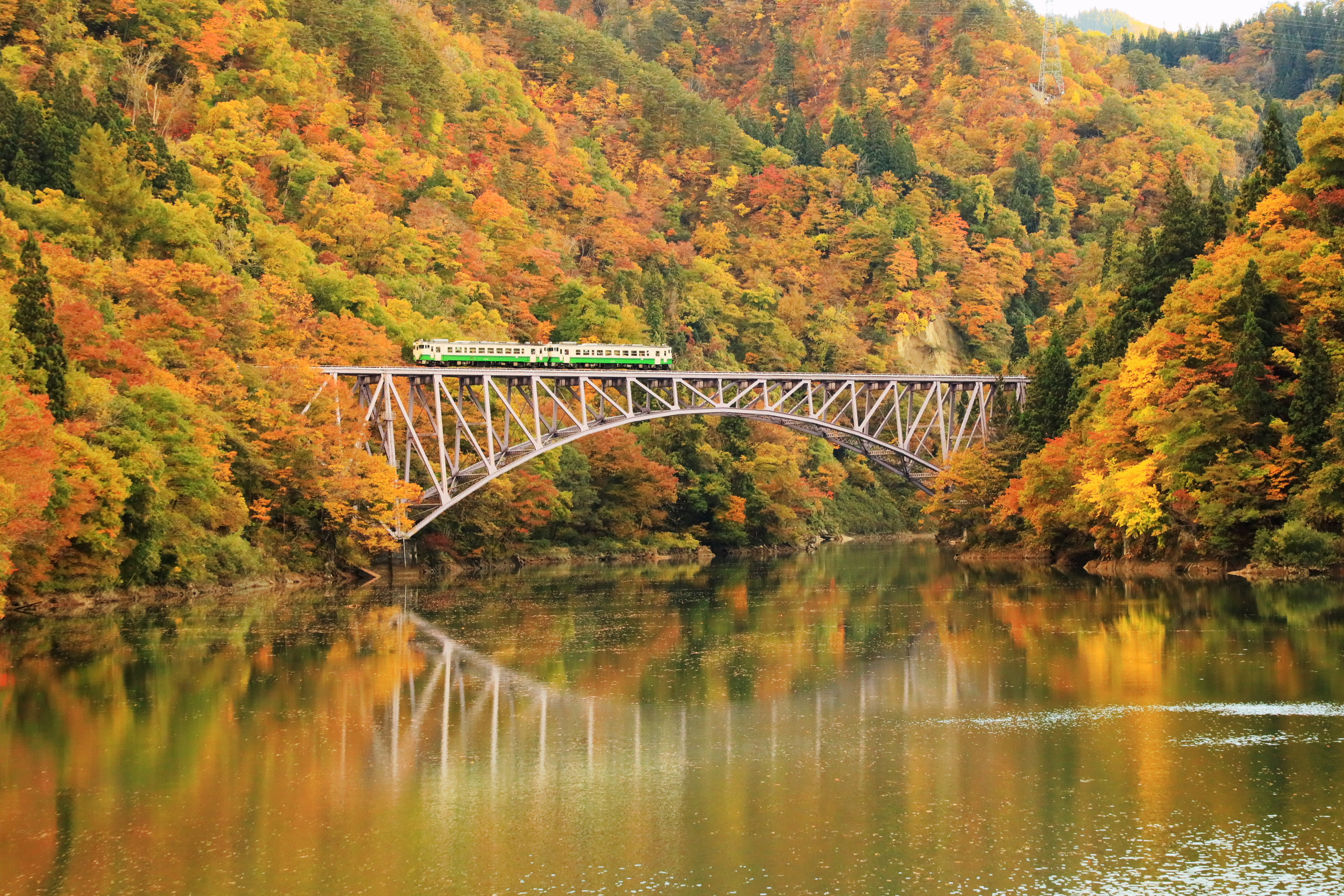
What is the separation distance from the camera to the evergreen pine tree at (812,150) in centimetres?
13262

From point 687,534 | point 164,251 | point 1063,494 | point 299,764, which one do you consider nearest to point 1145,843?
point 299,764

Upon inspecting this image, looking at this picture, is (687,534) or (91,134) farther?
(687,534)

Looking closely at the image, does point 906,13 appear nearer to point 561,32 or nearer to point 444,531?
point 561,32

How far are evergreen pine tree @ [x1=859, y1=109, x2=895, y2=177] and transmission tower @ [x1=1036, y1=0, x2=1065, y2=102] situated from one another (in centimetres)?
2141

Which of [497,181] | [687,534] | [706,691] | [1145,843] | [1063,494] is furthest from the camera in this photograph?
[497,181]

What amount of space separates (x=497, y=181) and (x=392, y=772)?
283ft

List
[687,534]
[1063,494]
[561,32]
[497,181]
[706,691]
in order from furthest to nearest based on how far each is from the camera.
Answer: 1. [561,32]
2. [497,181]
3. [687,534]
4. [1063,494]
5. [706,691]

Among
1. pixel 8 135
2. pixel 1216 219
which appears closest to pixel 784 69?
pixel 1216 219

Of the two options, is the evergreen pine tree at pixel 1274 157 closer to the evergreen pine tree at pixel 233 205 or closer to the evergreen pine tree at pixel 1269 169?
the evergreen pine tree at pixel 1269 169

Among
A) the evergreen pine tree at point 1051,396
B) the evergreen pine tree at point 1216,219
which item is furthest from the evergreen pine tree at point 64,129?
the evergreen pine tree at point 1216,219

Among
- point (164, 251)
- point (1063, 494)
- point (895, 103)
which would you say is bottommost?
point (1063, 494)

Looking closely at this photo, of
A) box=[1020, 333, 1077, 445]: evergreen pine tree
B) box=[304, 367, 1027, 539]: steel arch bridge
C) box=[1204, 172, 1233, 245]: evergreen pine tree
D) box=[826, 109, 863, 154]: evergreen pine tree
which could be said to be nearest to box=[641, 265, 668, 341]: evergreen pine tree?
box=[304, 367, 1027, 539]: steel arch bridge

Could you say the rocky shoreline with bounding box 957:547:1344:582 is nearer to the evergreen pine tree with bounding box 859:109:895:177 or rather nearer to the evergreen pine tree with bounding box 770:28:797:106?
the evergreen pine tree with bounding box 859:109:895:177

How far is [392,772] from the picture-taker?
64.4 ft
